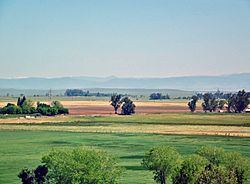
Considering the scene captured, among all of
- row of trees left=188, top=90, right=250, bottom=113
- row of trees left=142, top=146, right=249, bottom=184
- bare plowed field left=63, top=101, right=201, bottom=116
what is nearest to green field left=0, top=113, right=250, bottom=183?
row of trees left=142, top=146, right=249, bottom=184

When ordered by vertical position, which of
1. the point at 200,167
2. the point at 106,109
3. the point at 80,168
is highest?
the point at 106,109

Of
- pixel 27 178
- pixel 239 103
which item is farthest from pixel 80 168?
pixel 239 103

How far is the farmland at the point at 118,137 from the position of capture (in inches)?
1502

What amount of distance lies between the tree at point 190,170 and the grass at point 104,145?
4833 millimetres

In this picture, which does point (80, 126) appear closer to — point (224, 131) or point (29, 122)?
point (29, 122)

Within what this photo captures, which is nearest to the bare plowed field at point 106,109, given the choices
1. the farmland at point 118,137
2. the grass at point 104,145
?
the farmland at point 118,137

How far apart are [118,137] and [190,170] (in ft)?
95.4

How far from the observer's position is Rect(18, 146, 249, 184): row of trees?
2583 cm

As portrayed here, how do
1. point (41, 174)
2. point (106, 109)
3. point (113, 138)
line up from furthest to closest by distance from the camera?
point (106, 109) < point (113, 138) < point (41, 174)

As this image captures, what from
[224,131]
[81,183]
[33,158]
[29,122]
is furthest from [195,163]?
[29,122]

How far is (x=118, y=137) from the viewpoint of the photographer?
55125 mm

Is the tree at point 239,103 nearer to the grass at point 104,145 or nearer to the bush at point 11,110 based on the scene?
the bush at point 11,110

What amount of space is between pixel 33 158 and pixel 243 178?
17.2 metres

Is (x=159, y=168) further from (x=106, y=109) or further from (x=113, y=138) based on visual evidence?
(x=106, y=109)
